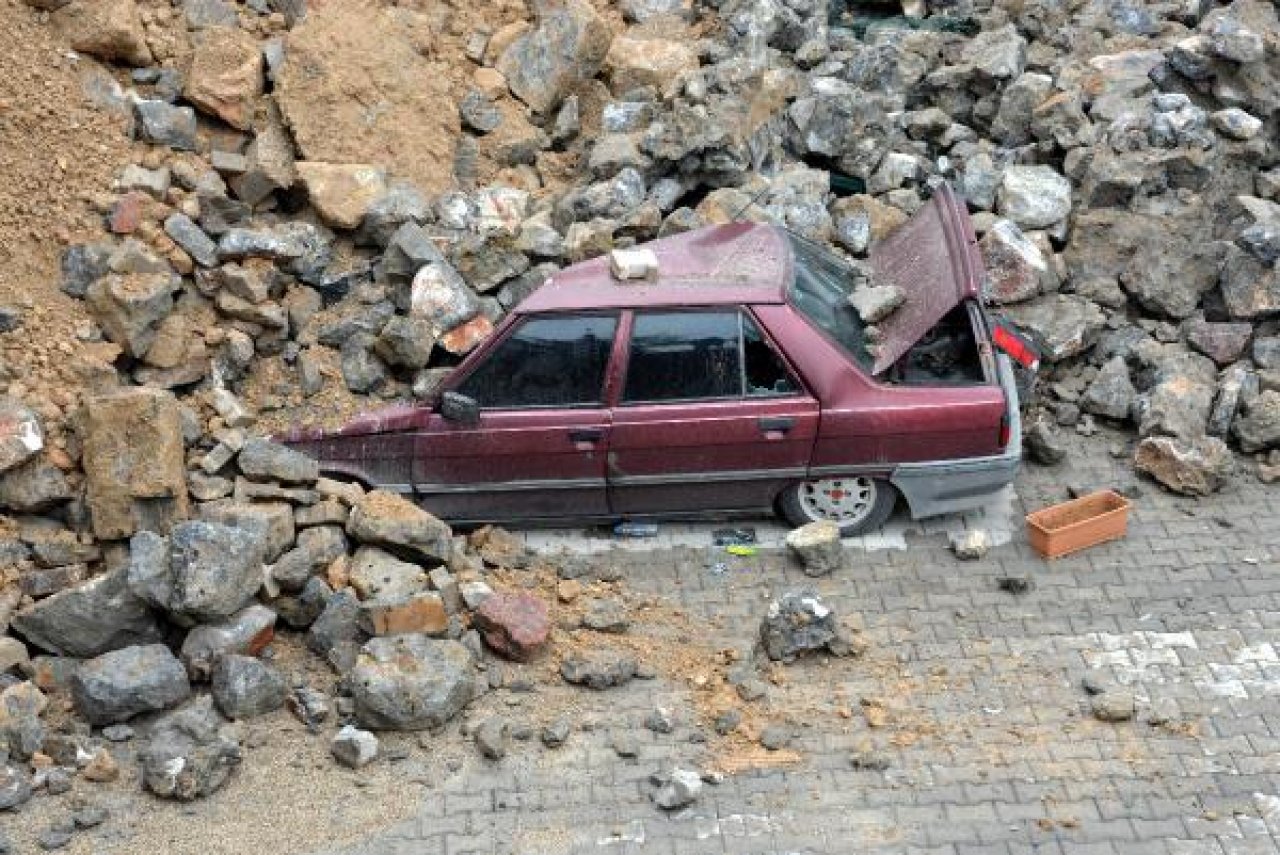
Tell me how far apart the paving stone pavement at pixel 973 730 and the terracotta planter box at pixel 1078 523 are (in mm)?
83

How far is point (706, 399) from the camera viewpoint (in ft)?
26.1

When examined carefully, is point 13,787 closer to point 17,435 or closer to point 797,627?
point 17,435

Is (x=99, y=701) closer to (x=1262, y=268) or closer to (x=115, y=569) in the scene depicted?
(x=115, y=569)

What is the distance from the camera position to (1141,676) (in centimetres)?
734

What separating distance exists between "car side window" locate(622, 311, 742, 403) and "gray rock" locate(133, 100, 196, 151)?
3238 millimetres

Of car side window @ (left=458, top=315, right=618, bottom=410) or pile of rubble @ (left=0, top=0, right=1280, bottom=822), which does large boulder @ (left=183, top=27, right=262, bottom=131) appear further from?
car side window @ (left=458, top=315, right=618, bottom=410)

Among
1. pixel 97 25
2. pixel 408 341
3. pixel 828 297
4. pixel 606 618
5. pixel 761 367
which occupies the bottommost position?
pixel 606 618

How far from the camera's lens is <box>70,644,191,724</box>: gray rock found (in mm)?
6848

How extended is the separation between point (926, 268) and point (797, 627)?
2245 mm

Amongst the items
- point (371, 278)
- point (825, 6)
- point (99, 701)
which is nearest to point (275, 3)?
point (371, 278)

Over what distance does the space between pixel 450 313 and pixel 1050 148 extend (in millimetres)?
4297

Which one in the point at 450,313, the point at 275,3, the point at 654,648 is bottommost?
the point at 654,648

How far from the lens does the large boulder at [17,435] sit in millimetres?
7461

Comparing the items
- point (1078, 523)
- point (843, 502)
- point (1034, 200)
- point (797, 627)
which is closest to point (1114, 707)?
point (1078, 523)
